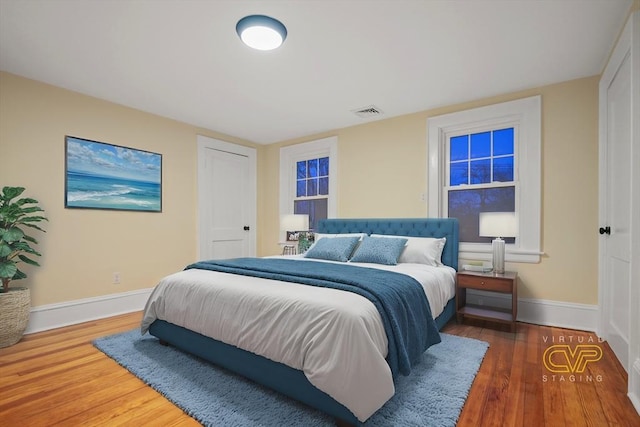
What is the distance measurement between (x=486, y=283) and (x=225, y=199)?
149 inches

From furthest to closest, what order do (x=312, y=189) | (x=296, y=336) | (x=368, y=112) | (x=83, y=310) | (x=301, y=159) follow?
(x=301, y=159), (x=312, y=189), (x=368, y=112), (x=83, y=310), (x=296, y=336)

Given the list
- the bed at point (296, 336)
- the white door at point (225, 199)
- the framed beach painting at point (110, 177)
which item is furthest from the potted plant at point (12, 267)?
the white door at point (225, 199)

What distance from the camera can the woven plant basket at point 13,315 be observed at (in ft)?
8.81

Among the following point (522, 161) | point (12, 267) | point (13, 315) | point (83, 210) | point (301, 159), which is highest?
point (301, 159)

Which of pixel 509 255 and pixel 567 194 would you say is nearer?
pixel 567 194

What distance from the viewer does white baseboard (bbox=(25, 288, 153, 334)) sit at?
313 centimetres

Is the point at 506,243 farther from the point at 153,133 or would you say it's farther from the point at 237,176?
the point at 153,133

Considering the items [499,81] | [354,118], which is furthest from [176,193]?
[499,81]

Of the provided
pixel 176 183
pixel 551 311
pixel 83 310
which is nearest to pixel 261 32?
pixel 176 183

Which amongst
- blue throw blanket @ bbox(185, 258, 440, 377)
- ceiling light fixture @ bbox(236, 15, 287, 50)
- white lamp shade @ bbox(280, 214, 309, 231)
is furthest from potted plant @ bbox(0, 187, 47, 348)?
white lamp shade @ bbox(280, 214, 309, 231)

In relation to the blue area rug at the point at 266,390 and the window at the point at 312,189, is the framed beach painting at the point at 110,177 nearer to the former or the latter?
the blue area rug at the point at 266,390

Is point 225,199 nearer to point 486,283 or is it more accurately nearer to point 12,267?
point 12,267

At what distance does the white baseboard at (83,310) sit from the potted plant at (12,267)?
30cm

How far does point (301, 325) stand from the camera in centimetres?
173
